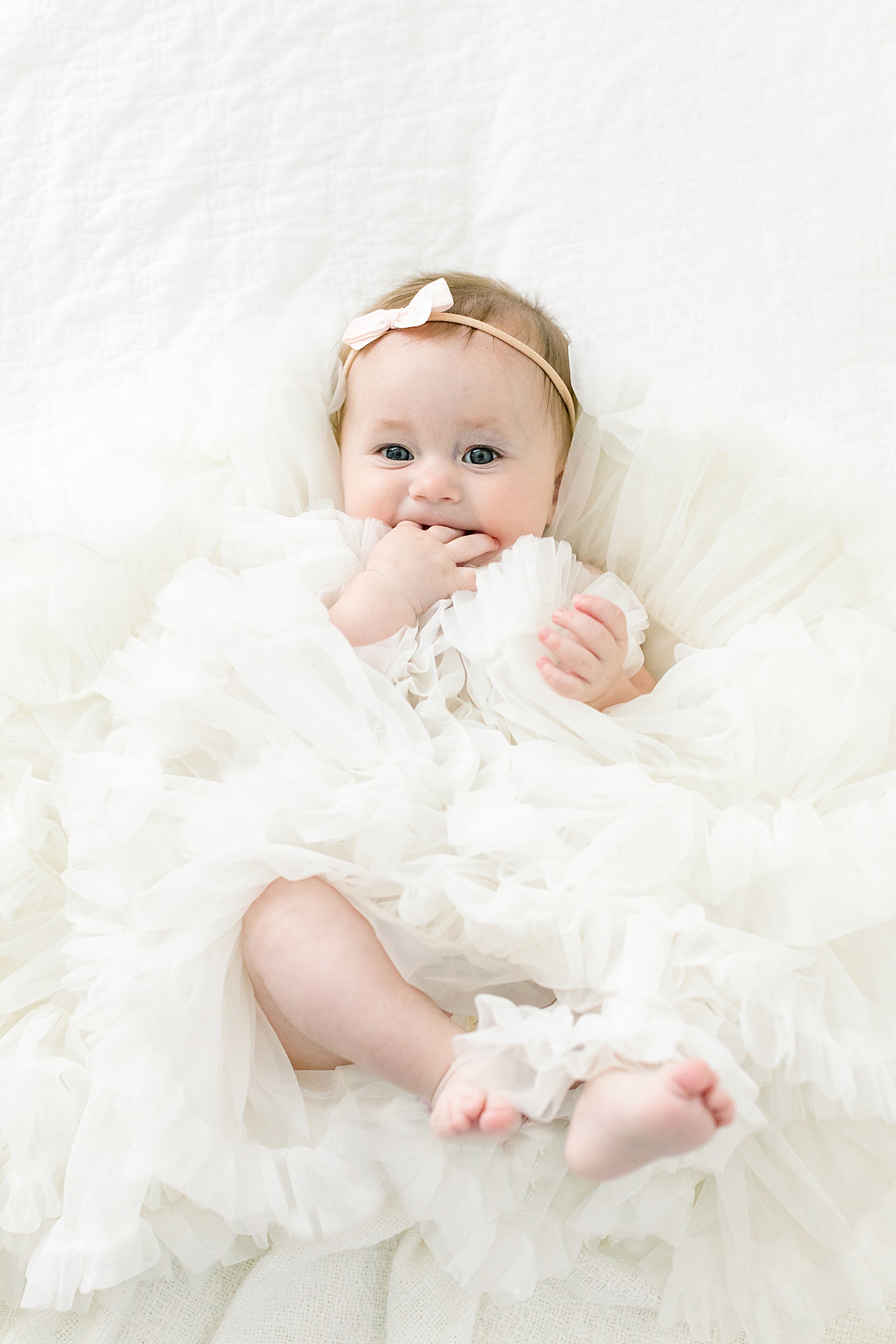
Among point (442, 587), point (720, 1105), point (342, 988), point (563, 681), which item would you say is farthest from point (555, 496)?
point (720, 1105)

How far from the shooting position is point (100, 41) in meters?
1.79

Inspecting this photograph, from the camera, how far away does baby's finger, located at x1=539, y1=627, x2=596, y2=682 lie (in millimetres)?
1218

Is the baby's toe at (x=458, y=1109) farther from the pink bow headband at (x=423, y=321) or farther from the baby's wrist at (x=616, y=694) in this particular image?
the pink bow headband at (x=423, y=321)

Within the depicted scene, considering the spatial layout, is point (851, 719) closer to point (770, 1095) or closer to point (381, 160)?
point (770, 1095)

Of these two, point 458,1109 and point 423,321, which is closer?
point 458,1109

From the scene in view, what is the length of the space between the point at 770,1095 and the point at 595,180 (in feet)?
4.49

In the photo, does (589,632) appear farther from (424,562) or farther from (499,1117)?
(499,1117)

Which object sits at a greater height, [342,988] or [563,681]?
[563,681]

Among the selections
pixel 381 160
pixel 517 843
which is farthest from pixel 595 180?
pixel 517 843

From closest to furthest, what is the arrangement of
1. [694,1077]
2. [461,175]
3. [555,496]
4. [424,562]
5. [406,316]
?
1. [694,1077]
2. [424,562]
3. [406,316]
4. [555,496]
5. [461,175]

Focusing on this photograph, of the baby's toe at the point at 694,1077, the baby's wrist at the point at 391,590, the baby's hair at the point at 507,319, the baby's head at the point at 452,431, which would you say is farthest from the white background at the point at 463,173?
the baby's toe at the point at 694,1077

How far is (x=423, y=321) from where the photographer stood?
4.64 ft

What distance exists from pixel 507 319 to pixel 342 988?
0.86 meters

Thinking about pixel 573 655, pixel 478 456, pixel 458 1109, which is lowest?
pixel 458 1109
